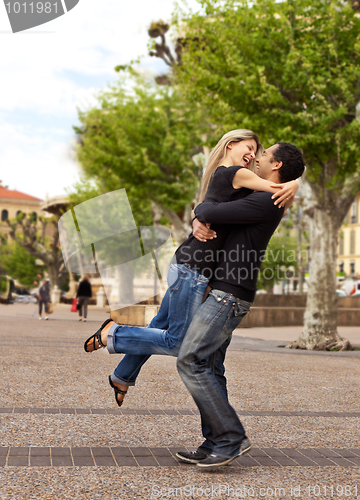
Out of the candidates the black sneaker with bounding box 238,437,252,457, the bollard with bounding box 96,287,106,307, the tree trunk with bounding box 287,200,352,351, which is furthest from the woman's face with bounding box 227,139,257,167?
the bollard with bounding box 96,287,106,307

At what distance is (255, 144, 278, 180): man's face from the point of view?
381 cm

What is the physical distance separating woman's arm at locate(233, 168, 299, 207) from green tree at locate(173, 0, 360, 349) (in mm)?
8975

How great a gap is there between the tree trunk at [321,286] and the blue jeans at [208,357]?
1065 cm

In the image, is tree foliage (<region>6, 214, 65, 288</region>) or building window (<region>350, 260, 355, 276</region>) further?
building window (<region>350, 260, 355, 276</region>)

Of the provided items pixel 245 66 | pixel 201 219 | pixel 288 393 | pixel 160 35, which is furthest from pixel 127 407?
pixel 160 35

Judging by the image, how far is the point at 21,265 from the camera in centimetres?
7438

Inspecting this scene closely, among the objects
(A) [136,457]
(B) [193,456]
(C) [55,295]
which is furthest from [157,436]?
(C) [55,295]

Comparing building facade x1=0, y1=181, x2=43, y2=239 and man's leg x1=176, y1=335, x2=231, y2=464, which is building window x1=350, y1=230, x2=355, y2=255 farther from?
man's leg x1=176, y1=335, x2=231, y2=464

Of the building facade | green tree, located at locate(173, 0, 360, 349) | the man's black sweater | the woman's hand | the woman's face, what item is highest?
the building facade

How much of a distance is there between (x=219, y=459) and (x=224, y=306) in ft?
2.82

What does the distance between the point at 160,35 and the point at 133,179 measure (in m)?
8.66

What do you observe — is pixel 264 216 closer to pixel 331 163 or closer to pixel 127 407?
pixel 127 407

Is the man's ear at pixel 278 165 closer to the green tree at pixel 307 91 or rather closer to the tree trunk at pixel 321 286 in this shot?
the green tree at pixel 307 91

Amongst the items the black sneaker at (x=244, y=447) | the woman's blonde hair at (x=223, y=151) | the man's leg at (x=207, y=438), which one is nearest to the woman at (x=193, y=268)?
the woman's blonde hair at (x=223, y=151)
